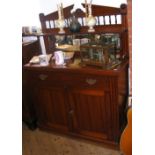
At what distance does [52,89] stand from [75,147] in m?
0.64

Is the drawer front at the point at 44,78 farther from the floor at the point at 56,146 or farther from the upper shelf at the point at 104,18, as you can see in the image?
the floor at the point at 56,146

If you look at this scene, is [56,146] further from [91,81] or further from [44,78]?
[91,81]

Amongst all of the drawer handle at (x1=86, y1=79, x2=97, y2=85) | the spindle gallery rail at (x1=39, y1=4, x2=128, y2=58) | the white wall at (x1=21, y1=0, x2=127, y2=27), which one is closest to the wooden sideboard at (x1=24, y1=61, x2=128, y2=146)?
the drawer handle at (x1=86, y1=79, x2=97, y2=85)

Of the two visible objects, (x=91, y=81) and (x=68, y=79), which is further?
(x=68, y=79)

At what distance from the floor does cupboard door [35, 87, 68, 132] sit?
0.38ft

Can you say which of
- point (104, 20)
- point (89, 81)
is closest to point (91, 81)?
point (89, 81)

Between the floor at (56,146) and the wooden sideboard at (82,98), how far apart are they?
0.09 meters

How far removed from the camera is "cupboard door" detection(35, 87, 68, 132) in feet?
6.46

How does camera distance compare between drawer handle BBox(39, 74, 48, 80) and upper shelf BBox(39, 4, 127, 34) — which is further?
drawer handle BBox(39, 74, 48, 80)

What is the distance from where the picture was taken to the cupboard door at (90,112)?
176 cm

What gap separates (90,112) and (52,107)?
0.43 metres

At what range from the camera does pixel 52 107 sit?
2061mm

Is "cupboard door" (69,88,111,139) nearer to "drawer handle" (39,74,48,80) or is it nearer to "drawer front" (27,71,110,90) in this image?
"drawer front" (27,71,110,90)
